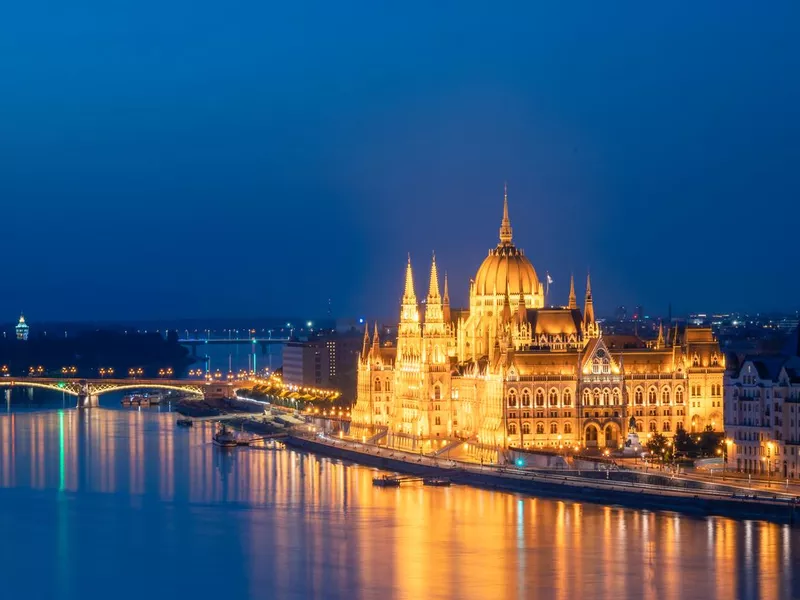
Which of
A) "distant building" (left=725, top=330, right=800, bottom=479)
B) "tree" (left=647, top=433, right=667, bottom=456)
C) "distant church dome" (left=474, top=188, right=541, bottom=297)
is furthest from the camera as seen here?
"distant church dome" (left=474, top=188, right=541, bottom=297)

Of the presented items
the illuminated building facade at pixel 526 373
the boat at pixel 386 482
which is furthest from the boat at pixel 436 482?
the illuminated building facade at pixel 526 373

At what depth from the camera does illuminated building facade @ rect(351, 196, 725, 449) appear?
68000 millimetres

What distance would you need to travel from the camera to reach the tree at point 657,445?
6462cm

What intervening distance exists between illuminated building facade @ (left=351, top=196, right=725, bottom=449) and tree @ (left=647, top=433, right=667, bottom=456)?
8.73 feet

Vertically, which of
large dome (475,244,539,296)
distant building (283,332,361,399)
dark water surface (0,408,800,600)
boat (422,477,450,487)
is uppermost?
large dome (475,244,539,296)

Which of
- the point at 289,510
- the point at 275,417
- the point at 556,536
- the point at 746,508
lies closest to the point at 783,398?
the point at 746,508

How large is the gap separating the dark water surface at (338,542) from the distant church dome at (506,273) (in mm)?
10389

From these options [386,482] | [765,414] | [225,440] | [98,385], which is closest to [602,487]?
[765,414]

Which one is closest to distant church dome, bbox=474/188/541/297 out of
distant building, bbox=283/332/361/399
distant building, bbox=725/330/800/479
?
distant building, bbox=725/330/800/479

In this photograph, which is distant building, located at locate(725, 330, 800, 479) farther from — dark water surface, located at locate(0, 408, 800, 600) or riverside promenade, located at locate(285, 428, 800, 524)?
dark water surface, located at locate(0, 408, 800, 600)

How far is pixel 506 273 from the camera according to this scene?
7512 cm

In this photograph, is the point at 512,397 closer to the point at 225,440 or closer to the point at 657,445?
the point at 657,445

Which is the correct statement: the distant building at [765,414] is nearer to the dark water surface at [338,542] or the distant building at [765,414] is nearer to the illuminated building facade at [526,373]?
the dark water surface at [338,542]

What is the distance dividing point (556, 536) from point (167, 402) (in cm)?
6639
